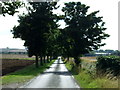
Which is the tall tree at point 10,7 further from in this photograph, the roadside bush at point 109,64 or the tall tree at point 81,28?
the tall tree at point 81,28

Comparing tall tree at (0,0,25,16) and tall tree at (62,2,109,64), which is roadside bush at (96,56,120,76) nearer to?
tall tree at (0,0,25,16)

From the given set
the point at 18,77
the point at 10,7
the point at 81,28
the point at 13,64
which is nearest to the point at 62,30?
the point at 81,28

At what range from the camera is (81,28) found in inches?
2149

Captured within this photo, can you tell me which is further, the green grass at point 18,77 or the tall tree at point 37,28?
the tall tree at point 37,28

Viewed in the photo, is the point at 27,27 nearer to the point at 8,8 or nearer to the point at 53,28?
the point at 53,28

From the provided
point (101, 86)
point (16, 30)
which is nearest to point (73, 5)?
point (16, 30)

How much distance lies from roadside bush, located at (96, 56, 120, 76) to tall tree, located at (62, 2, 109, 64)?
26120mm

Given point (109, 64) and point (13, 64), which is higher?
point (109, 64)

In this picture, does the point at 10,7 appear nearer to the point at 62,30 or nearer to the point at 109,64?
the point at 109,64

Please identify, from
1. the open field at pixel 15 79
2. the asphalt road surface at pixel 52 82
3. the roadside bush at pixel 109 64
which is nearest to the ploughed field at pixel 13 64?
the open field at pixel 15 79

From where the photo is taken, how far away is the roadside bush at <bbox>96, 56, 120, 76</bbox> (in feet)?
81.7

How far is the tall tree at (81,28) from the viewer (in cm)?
5456

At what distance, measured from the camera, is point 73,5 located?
5709 cm

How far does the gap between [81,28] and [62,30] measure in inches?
197
